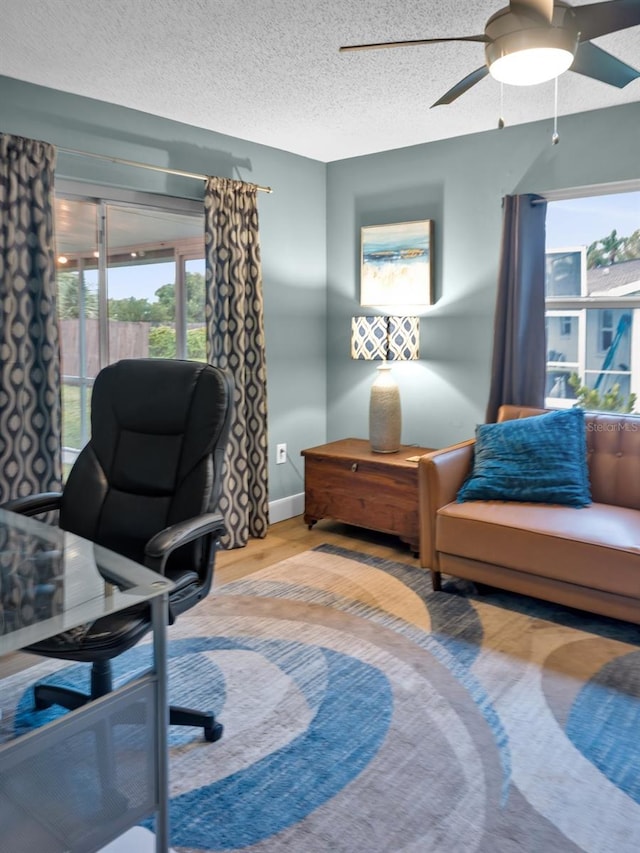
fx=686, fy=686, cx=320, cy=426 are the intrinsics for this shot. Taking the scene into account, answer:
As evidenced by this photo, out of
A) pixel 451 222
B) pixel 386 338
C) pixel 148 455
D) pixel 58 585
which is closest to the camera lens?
pixel 58 585

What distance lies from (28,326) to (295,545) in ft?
6.31

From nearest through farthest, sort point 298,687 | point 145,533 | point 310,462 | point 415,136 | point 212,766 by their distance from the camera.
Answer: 1. point 212,766
2. point 145,533
3. point 298,687
4. point 415,136
5. point 310,462

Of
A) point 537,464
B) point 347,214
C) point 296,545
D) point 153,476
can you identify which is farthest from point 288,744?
point 347,214

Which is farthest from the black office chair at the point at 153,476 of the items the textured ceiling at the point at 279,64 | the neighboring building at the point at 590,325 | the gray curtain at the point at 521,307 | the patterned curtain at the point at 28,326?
the neighboring building at the point at 590,325

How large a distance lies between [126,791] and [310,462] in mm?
2858

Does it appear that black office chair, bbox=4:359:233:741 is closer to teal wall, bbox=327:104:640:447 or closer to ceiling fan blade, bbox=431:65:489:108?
ceiling fan blade, bbox=431:65:489:108

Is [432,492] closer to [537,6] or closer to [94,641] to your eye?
[94,641]

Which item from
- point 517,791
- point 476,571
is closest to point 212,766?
point 517,791

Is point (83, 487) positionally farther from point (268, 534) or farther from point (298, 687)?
point (268, 534)

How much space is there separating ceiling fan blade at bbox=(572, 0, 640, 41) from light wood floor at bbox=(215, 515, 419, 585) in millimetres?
2634

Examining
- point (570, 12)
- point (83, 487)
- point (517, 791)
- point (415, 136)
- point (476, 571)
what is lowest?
point (517, 791)

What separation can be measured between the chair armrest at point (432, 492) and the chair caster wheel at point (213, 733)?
4.86ft

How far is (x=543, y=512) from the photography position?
10.2 feet

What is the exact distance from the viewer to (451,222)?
4148 millimetres
